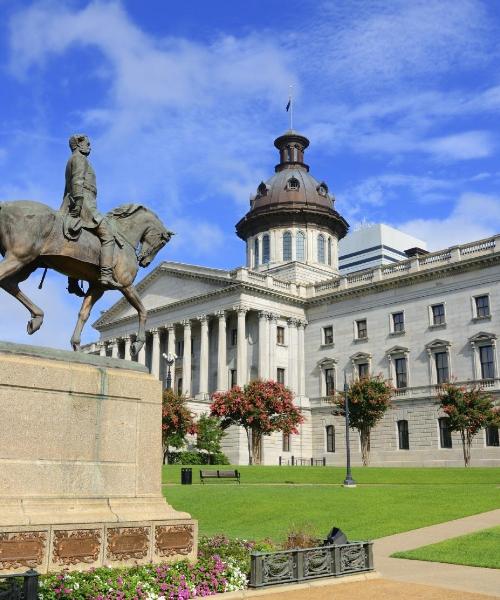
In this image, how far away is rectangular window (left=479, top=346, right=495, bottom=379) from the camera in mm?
57250

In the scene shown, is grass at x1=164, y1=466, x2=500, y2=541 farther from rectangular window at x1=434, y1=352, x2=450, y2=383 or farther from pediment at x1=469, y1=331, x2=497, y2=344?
rectangular window at x1=434, y1=352, x2=450, y2=383

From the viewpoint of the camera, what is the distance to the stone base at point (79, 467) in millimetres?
9742

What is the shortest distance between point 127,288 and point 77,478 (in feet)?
12.1

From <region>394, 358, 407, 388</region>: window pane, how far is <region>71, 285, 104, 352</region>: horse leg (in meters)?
53.7

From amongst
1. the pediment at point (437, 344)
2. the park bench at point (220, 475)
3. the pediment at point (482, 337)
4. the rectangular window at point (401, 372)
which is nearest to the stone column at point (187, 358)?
the rectangular window at point (401, 372)

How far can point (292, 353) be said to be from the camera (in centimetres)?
7112

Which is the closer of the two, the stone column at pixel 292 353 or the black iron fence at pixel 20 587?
the black iron fence at pixel 20 587

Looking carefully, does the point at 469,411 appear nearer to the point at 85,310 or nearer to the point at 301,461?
the point at 301,461

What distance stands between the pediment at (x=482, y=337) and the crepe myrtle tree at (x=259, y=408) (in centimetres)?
1660

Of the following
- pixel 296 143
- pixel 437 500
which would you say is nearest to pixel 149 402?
pixel 437 500

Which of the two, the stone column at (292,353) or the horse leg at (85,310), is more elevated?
the stone column at (292,353)

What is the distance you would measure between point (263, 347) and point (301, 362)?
5405mm

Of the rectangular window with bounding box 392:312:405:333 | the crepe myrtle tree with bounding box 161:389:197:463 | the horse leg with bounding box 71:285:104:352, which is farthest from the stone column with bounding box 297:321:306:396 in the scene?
the horse leg with bounding box 71:285:104:352

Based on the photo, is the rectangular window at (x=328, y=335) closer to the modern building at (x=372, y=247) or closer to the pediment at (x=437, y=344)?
the pediment at (x=437, y=344)
